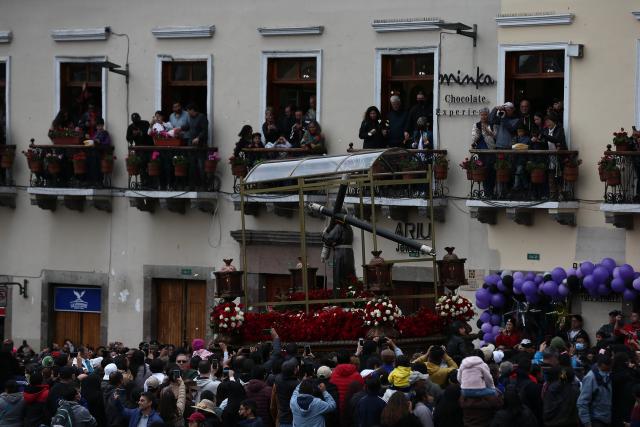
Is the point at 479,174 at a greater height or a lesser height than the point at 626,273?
greater

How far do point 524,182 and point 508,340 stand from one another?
135 inches

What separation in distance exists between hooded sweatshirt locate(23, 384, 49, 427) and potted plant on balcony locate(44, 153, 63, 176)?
45.4 ft

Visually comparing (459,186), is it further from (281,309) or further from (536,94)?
(281,309)

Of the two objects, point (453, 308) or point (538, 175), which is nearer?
point (453, 308)

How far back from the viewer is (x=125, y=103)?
3681 centimetres

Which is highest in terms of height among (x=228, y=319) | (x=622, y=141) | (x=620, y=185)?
(x=622, y=141)

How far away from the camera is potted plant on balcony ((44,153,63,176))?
119 ft

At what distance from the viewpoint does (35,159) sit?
36.6 m

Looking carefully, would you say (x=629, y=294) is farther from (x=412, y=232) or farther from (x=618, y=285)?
(x=412, y=232)

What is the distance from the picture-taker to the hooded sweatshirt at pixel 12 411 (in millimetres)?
22875

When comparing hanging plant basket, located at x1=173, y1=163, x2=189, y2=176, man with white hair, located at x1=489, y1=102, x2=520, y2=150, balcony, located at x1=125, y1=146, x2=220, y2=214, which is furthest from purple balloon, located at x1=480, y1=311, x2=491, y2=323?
hanging plant basket, located at x1=173, y1=163, x2=189, y2=176

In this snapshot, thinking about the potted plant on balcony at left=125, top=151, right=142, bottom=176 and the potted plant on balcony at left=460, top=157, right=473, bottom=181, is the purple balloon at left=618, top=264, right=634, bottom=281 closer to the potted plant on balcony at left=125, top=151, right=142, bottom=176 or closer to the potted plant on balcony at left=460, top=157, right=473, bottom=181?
the potted plant on balcony at left=460, top=157, right=473, bottom=181

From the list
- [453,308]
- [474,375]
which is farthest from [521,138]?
[474,375]

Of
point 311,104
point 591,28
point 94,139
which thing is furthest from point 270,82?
point 591,28
